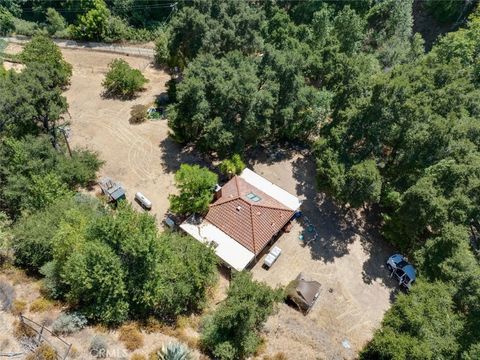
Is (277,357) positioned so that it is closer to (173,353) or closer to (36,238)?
(173,353)

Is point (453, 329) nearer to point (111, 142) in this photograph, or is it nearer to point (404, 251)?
point (404, 251)

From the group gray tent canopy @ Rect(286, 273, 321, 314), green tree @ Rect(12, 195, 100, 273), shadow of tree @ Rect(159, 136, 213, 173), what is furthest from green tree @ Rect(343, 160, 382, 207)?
green tree @ Rect(12, 195, 100, 273)

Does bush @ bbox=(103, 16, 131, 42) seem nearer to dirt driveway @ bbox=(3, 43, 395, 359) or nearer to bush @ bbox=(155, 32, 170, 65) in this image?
bush @ bbox=(155, 32, 170, 65)

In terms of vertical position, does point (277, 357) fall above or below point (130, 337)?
above

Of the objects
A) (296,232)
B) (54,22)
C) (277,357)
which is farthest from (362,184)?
(54,22)

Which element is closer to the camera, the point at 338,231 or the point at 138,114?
the point at 338,231

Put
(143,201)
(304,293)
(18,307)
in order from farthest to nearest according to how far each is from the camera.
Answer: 1. (143,201)
2. (304,293)
3. (18,307)

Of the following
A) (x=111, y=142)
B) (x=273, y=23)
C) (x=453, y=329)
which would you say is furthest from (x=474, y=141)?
(x=111, y=142)
